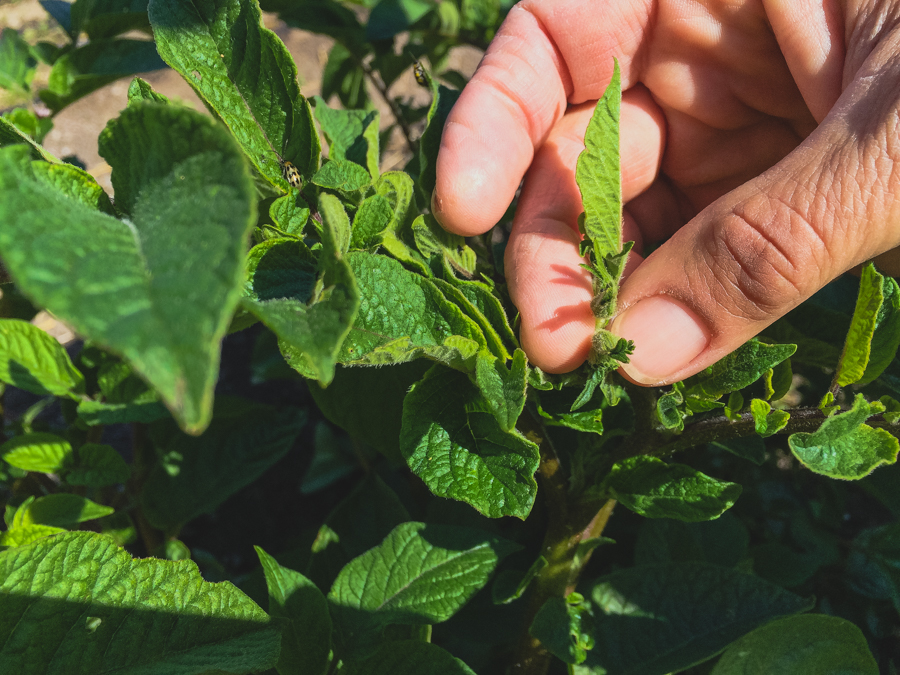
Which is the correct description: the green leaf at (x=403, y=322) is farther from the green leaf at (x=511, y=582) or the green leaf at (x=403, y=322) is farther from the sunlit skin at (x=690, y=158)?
the green leaf at (x=511, y=582)

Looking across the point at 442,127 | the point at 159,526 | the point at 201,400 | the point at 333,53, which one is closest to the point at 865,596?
the point at 442,127

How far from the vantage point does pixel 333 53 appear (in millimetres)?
2137

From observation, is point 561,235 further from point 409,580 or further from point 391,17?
point 391,17

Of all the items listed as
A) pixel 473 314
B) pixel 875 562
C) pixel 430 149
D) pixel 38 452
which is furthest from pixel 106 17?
pixel 875 562

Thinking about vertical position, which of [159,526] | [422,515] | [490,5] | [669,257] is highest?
[490,5]

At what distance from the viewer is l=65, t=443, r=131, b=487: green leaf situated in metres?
1.39

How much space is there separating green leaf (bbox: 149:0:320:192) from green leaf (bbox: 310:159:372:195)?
41 mm

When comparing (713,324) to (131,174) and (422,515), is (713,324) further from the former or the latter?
(422,515)

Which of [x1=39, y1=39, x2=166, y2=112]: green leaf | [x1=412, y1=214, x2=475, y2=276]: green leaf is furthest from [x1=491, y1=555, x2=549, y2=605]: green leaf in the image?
[x1=39, y1=39, x2=166, y2=112]: green leaf

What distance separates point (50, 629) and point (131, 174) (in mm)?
585

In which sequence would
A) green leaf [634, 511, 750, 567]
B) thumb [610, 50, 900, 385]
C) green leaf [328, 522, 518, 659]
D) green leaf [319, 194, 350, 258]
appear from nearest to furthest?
green leaf [319, 194, 350, 258] < thumb [610, 50, 900, 385] < green leaf [328, 522, 518, 659] < green leaf [634, 511, 750, 567]

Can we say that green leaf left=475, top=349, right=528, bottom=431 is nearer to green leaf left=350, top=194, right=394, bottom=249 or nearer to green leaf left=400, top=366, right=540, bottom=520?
green leaf left=400, top=366, right=540, bottom=520

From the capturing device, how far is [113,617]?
2.86 ft

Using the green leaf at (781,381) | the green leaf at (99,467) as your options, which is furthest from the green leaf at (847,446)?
the green leaf at (99,467)
